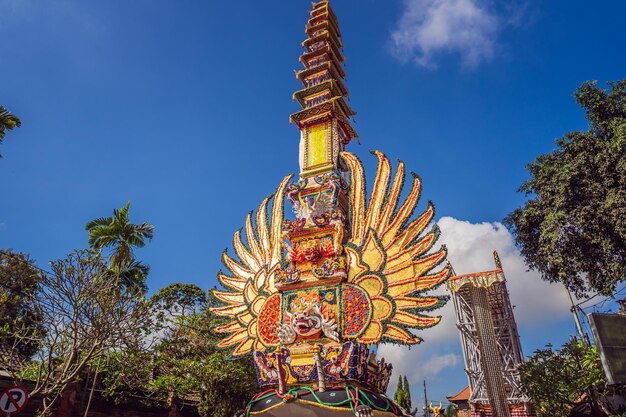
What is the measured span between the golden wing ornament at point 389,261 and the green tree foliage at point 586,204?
520cm

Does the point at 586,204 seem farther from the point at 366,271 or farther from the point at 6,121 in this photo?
the point at 6,121

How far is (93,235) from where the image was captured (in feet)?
62.8

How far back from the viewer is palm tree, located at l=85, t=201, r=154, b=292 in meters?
19.1

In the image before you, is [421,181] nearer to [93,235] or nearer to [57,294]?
[57,294]

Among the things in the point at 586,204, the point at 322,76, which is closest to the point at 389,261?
the point at 586,204

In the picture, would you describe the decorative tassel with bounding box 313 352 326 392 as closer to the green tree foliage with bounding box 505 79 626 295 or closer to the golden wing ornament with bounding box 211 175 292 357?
the golden wing ornament with bounding box 211 175 292 357

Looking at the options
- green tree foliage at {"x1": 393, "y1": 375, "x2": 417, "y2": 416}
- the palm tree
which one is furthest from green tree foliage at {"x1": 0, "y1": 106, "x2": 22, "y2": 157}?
green tree foliage at {"x1": 393, "y1": 375, "x2": 417, "y2": 416}

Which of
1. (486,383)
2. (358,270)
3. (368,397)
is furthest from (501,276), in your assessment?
(368,397)

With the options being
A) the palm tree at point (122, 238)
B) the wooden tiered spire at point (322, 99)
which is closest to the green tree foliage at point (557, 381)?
the wooden tiered spire at point (322, 99)

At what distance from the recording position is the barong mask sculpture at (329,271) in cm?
1241

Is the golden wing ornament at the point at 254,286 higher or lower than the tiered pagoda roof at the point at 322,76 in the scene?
lower

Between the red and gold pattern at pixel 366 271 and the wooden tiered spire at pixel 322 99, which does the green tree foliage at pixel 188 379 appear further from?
the wooden tiered spire at pixel 322 99

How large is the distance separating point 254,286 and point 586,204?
39.0 ft

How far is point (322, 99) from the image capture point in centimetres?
1769
